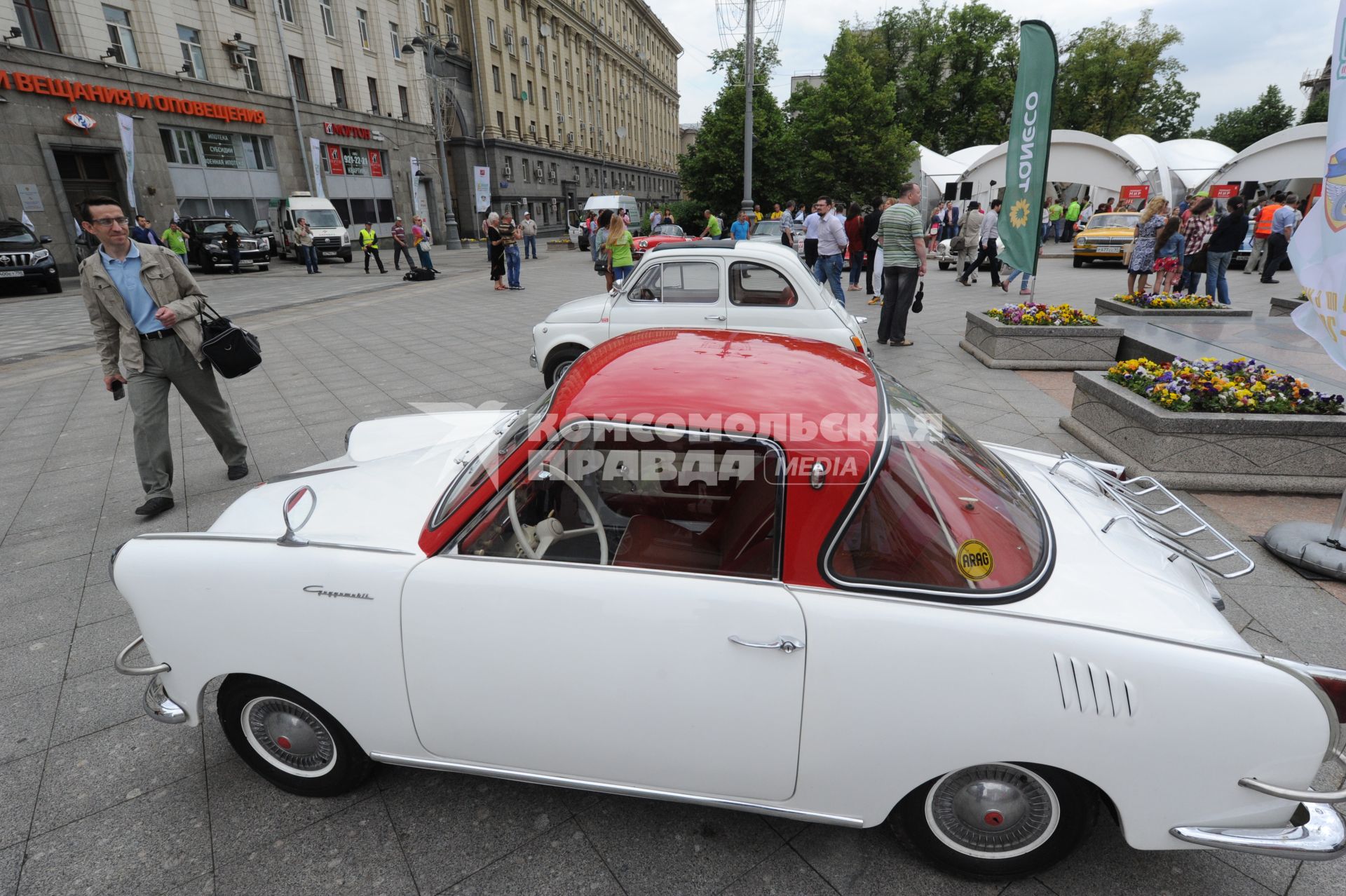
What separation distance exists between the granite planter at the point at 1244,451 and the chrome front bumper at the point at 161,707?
5.58 m

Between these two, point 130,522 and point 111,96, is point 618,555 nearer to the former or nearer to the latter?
point 130,522

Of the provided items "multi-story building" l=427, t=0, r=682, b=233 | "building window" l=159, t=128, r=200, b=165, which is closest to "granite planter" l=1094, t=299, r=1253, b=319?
"multi-story building" l=427, t=0, r=682, b=233

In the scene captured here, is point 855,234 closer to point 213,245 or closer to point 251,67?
point 213,245

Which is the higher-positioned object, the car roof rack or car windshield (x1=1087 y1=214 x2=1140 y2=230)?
car windshield (x1=1087 y1=214 x2=1140 y2=230)

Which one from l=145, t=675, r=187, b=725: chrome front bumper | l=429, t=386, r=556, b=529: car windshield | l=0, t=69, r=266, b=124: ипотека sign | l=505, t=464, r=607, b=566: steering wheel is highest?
l=0, t=69, r=266, b=124: ипотека sign

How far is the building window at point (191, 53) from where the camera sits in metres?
24.5

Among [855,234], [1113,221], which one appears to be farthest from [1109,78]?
[855,234]

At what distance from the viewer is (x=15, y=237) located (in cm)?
1628

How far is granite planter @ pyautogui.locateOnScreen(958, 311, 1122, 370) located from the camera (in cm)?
780

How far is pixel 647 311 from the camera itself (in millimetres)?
6359

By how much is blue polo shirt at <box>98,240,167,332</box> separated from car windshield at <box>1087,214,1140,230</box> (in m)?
22.9

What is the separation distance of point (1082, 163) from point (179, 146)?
33.5m

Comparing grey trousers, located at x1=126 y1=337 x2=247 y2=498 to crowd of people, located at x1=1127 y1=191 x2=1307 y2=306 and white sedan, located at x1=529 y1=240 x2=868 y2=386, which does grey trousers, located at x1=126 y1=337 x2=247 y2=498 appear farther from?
crowd of people, located at x1=1127 y1=191 x2=1307 y2=306

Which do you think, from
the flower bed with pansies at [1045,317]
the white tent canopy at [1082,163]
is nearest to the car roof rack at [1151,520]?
the flower bed with pansies at [1045,317]
